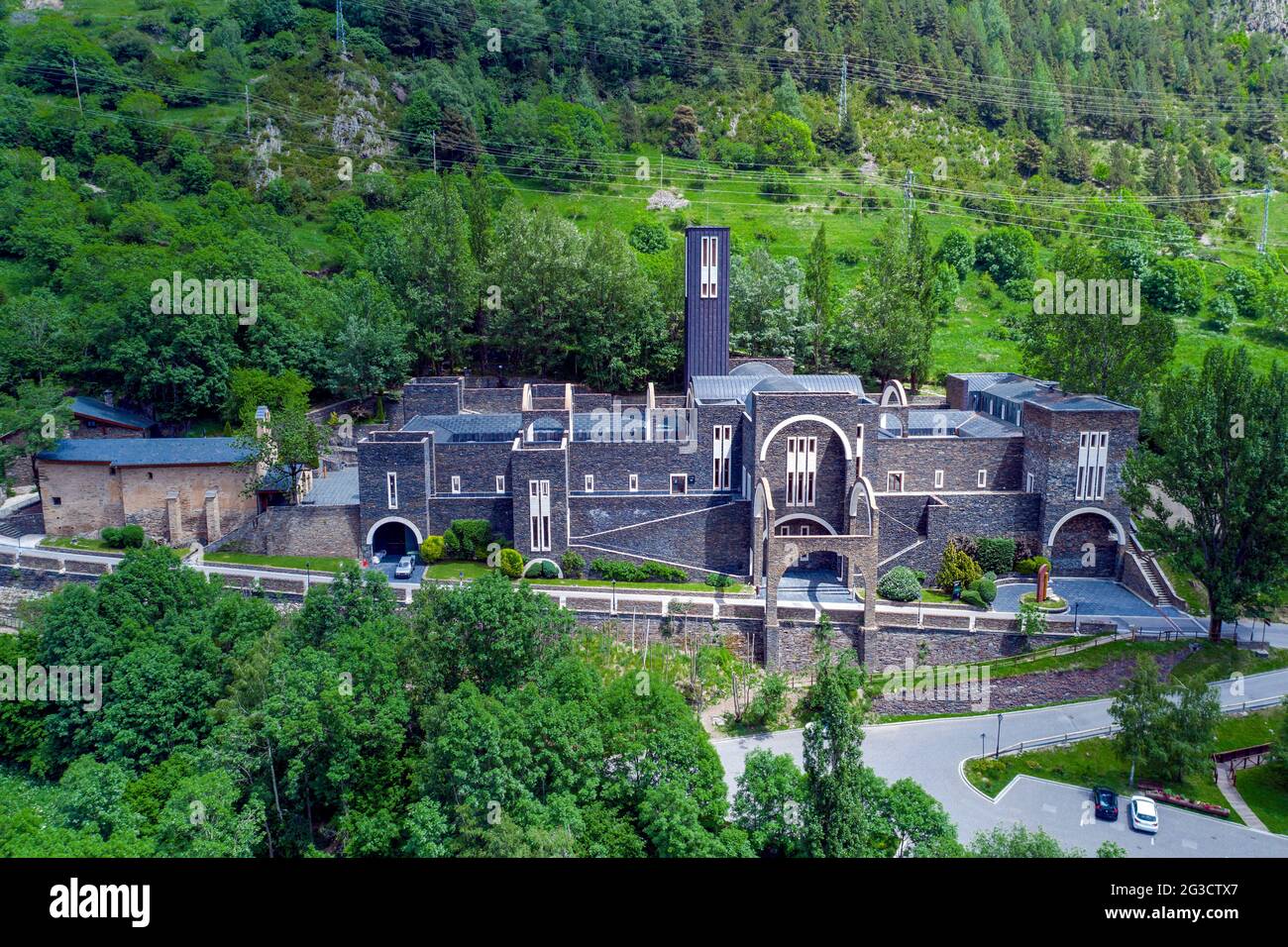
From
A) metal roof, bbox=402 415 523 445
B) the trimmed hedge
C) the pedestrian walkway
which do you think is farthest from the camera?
metal roof, bbox=402 415 523 445

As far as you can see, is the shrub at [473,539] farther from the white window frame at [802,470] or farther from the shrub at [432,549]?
the white window frame at [802,470]

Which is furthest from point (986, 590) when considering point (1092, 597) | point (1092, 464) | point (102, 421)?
point (102, 421)

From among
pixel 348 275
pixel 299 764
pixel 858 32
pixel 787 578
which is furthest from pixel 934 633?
pixel 858 32

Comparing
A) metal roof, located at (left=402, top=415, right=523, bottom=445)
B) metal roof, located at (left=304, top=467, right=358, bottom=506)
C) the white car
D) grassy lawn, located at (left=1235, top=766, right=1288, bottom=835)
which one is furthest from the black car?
metal roof, located at (left=304, top=467, right=358, bottom=506)

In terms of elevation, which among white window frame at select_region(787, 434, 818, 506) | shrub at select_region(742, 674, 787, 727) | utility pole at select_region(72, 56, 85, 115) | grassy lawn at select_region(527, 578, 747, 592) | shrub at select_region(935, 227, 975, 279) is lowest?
shrub at select_region(742, 674, 787, 727)

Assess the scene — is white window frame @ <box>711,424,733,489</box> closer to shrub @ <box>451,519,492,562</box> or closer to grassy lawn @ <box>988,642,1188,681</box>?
shrub @ <box>451,519,492,562</box>

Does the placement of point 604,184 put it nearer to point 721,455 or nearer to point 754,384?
point 754,384
